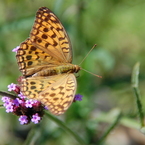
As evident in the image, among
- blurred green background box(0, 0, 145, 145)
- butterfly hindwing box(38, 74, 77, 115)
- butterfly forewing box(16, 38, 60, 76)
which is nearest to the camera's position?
butterfly hindwing box(38, 74, 77, 115)

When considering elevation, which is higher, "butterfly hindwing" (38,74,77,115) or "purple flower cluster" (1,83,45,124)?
"butterfly hindwing" (38,74,77,115)

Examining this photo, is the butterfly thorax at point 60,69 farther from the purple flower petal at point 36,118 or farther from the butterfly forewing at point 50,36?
the purple flower petal at point 36,118

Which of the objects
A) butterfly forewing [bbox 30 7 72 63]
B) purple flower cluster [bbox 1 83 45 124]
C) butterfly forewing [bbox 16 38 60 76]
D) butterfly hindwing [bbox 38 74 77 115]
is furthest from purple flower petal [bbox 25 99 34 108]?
butterfly forewing [bbox 30 7 72 63]

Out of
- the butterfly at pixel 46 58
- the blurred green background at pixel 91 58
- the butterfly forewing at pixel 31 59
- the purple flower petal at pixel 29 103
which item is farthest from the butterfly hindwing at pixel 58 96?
the blurred green background at pixel 91 58

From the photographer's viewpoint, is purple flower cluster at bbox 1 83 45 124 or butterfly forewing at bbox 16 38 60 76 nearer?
purple flower cluster at bbox 1 83 45 124

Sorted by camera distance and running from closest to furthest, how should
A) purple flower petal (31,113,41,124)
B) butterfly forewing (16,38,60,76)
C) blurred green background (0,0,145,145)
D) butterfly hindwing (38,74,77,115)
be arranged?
butterfly hindwing (38,74,77,115), purple flower petal (31,113,41,124), butterfly forewing (16,38,60,76), blurred green background (0,0,145,145)

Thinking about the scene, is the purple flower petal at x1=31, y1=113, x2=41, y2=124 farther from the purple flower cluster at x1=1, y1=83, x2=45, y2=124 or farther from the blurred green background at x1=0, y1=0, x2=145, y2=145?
the blurred green background at x1=0, y1=0, x2=145, y2=145

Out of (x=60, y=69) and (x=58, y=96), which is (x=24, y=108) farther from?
(x=60, y=69)
